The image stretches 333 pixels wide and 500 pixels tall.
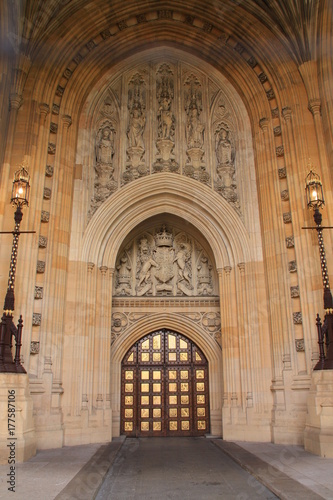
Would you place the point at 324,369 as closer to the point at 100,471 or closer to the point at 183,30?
the point at 100,471

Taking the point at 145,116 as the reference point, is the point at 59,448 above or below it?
below

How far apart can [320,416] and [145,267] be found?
23.5 ft

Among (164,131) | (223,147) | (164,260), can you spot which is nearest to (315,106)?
(223,147)

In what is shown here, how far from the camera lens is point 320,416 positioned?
884 centimetres

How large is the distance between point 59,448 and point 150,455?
7.51 feet

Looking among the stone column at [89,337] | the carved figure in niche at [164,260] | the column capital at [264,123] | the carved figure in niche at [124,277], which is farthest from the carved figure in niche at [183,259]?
the column capital at [264,123]

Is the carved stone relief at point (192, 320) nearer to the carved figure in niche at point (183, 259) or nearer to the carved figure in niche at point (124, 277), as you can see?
the carved figure in niche at point (124, 277)

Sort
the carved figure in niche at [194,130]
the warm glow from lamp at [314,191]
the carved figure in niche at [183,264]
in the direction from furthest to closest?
the carved figure in niche at [194,130], the carved figure in niche at [183,264], the warm glow from lamp at [314,191]

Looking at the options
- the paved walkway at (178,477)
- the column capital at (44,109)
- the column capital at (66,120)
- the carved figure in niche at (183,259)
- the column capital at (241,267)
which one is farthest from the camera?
the carved figure in niche at (183,259)

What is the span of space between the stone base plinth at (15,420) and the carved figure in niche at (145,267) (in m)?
5.74

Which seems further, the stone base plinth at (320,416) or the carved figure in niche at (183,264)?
the carved figure in niche at (183,264)

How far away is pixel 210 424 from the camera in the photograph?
12.9 m

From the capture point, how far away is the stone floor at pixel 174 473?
591 centimetres

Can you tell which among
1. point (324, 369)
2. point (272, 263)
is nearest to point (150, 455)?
point (324, 369)
